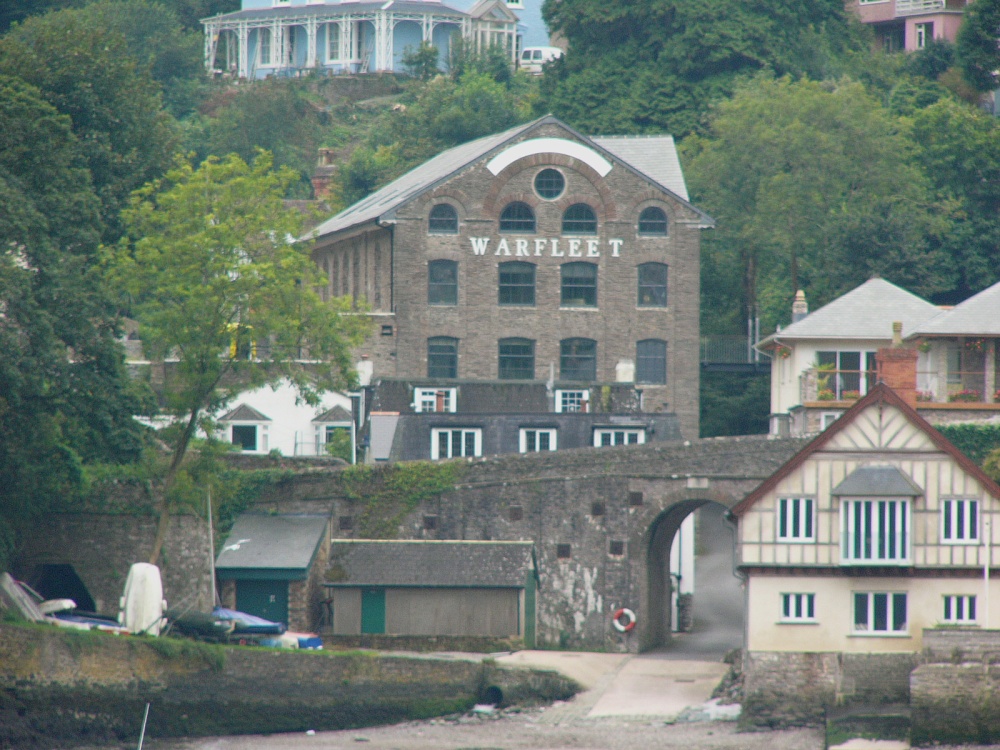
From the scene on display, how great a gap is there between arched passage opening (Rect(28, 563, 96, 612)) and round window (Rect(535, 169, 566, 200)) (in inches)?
851

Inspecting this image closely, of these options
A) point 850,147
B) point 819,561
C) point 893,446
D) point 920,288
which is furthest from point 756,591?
point 850,147

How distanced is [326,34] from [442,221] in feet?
156

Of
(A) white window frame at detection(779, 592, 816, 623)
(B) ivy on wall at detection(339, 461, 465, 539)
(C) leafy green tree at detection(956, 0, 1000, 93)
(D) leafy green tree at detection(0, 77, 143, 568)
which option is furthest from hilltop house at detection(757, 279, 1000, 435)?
(C) leafy green tree at detection(956, 0, 1000, 93)

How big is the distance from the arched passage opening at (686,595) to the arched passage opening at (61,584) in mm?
13872

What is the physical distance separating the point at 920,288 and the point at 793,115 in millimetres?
8532

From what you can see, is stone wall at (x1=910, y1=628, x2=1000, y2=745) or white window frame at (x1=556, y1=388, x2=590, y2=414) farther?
white window frame at (x1=556, y1=388, x2=590, y2=414)

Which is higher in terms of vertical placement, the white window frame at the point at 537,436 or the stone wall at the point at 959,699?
the white window frame at the point at 537,436

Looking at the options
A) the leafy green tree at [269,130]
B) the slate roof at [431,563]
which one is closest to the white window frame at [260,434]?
the slate roof at [431,563]

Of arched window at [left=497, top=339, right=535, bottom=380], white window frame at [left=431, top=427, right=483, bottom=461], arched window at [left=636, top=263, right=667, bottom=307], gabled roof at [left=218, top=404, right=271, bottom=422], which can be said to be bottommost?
white window frame at [left=431, top=427, right=483, bottom=461]

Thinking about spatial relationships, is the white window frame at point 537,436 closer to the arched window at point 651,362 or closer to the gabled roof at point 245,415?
the gabled roof at point 245,415

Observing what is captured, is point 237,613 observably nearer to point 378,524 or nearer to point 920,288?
point 378,524

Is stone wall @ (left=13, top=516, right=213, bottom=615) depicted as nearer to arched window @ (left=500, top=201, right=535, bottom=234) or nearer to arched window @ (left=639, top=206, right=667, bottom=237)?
arched window @ (left=500, top=201, right=535, bottom=234)

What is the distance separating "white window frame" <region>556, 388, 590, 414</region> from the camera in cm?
5972

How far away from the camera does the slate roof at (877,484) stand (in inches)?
1731
